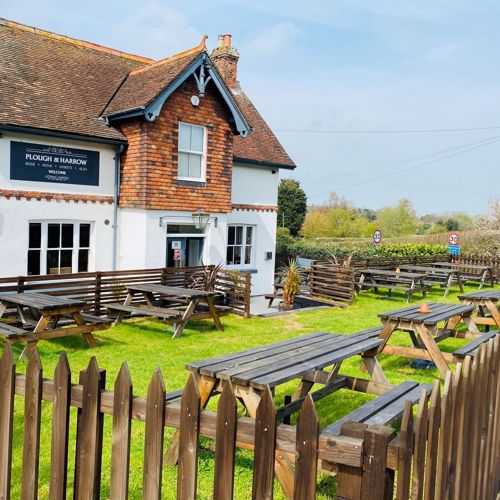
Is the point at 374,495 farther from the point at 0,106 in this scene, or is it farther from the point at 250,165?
the point at 250,165

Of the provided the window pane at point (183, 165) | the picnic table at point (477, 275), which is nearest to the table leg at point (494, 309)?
the window pane at point (183, 165)

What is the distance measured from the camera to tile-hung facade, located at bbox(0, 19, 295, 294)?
12672 mm

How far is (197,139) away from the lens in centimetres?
1503

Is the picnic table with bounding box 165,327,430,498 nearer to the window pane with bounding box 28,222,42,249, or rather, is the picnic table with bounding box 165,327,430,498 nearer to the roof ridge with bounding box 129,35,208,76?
the window pane with bounding box 28,222,42,249

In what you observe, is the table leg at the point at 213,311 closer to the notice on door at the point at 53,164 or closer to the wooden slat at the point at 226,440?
the notice on door at the point at 53,164

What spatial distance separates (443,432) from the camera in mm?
2604

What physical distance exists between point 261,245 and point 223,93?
18.9 feet

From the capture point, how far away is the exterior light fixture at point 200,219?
590 inches

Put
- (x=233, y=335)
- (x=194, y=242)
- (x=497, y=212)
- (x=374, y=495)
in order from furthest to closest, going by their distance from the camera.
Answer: (x=497, y=212) → (x=194, y=242) → (x=233, y=335) → (x=374, y=495)

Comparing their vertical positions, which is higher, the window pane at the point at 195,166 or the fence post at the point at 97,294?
the window pane at the point at 195,166

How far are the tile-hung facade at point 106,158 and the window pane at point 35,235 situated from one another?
25 millimetres

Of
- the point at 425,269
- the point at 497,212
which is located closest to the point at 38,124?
the point at 425,269

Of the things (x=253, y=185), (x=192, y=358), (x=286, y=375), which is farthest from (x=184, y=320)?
(x=253, y=185)

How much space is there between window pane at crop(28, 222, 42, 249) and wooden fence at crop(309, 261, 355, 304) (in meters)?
9.20
